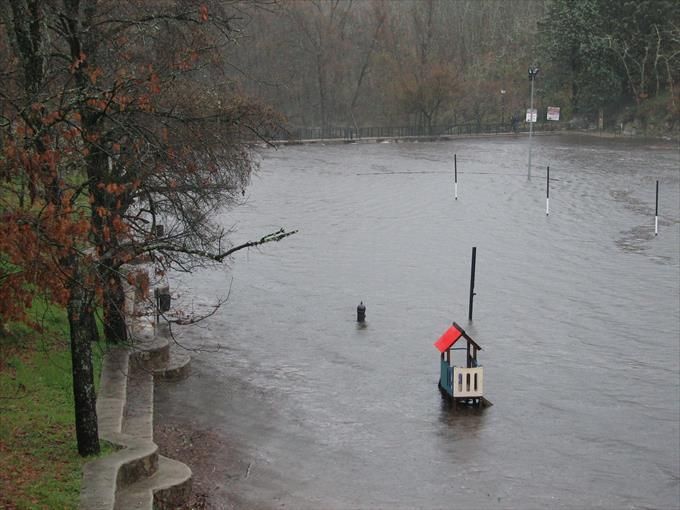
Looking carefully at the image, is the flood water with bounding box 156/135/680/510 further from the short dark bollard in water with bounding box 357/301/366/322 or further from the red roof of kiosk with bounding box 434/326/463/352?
the red roof of kiosk with bounding box 434/326/463/352

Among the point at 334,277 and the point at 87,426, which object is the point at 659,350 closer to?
the point at 334,277

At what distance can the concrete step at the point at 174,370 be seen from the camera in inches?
Answer: 783

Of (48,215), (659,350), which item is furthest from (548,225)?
(48,215)

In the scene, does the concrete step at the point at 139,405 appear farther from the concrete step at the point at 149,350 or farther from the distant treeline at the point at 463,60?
the distant treeline at the point at 463,60

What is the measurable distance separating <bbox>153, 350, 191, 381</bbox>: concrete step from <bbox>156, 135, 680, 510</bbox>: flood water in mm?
374

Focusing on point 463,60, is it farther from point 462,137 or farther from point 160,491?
point 160,491

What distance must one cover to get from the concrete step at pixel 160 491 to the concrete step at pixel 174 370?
19.7 ft

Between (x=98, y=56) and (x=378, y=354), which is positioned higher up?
(x=98, y=56)

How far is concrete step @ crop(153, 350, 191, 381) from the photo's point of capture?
65.3 feet

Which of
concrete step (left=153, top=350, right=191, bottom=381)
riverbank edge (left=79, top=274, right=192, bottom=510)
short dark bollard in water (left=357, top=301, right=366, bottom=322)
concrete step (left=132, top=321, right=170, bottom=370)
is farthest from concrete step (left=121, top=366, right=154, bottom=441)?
short dark bollard in water (left=357, top=301, right=366, bottom=322)

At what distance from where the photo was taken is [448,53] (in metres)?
107

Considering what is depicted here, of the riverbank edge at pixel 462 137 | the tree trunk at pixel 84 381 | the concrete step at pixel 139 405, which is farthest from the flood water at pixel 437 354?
the riverbank edge at pixel 462 137

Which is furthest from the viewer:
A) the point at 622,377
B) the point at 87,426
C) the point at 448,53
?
→ the point at 448,53

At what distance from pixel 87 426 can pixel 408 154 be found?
6369 centimetres
